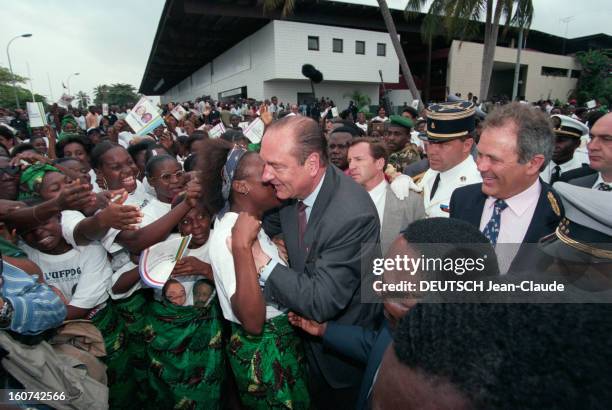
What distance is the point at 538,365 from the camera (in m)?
0.56

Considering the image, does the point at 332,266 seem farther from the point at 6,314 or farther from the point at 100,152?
the point at 100,152

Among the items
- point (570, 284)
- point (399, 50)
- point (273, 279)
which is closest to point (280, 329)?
point (273, 279)

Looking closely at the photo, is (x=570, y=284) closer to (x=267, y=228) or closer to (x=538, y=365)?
(x=538, y=365)

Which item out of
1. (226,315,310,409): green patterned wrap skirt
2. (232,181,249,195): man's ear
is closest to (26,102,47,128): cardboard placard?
(232,181,249,195): man's ear

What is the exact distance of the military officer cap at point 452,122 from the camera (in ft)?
9.21

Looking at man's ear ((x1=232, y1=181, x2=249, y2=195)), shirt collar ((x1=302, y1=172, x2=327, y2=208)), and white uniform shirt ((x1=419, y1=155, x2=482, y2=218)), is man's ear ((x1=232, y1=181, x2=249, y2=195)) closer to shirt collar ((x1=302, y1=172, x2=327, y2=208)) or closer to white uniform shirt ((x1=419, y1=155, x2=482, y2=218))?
shirt collar ((x1=302, y1=172, x2=327, y2=208))

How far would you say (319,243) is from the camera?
5.98 ft

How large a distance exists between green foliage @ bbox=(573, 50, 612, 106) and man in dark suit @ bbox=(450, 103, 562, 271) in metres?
38.6

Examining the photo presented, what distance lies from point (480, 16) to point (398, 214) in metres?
16.3

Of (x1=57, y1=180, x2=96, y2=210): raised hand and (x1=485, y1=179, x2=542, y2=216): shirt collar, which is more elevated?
(x1=57, y1=180, x2=96, y2=210): raised hand

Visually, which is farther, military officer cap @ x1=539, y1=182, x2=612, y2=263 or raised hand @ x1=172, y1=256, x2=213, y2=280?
raised hand @ x1=172, y1=256, x2=213, y2=280

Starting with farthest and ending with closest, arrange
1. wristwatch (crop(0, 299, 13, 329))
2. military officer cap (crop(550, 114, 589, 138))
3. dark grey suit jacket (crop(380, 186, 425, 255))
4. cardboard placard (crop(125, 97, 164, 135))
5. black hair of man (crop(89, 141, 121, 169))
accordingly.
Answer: cardboard placard (crop(125, 97, 164, 135)) < military officer cap (crop(550, 114, 589, 138)) < black hair of man (crop(89, 141, 121, 169)) < dark grey suit jacket (crop(380, 186, 425, 255)) < wristwatch (crop(0, 299, 13, 329))

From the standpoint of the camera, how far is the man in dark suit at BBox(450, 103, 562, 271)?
1988mm

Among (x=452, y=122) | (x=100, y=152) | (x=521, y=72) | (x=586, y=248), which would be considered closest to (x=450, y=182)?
(x=452, y=122)
